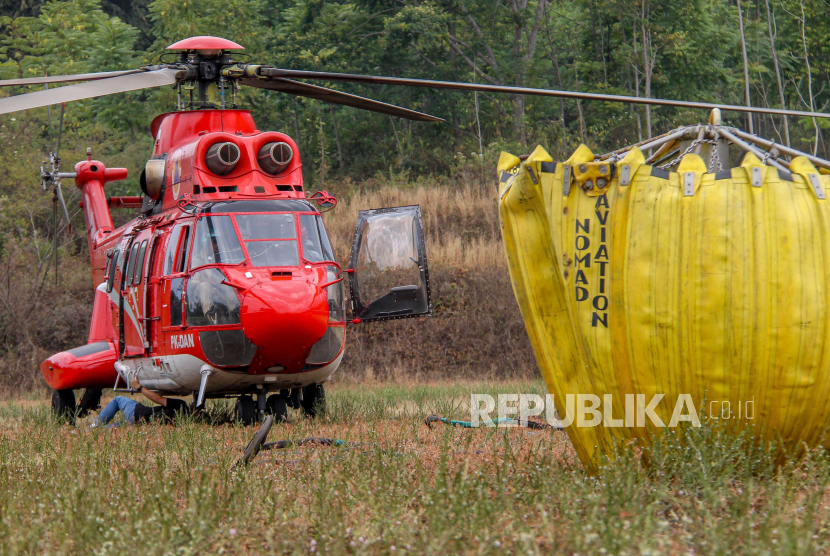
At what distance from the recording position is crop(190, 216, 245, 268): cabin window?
361 inches

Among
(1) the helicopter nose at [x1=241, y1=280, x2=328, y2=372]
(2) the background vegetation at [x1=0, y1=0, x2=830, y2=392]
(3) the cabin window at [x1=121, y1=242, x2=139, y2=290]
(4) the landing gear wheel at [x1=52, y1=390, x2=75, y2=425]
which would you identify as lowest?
(4) the landing gear wheel at [x1=52, y1=390, x2=75, y2=425]

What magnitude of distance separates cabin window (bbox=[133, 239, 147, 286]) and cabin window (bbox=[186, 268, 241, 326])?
1.28 meters

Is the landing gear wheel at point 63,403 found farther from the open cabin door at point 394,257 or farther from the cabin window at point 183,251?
the open cabin door at point 394,257

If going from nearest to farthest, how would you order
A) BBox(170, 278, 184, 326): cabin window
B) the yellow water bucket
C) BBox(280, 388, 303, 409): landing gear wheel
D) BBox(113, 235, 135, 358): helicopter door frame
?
the yellow water bucket
BBox(170, 278, 184, 326): cabin window
BBox(280, 388, 303, 409): landing gear wheel
BBox(113, 235, 135, 358): helicopter door frame

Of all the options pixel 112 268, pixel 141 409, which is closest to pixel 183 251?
pixel 141 409

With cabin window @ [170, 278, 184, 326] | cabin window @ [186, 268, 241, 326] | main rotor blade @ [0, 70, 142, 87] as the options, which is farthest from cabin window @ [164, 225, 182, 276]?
main rotor blade @ [0, 70, 142, 87]

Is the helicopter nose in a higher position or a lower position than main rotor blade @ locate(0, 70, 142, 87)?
lower

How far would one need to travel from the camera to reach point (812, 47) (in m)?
30.3

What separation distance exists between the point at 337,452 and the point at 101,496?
1.72 meters

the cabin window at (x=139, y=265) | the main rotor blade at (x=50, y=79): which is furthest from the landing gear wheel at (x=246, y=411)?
the main rotor blade at (x=50, y=79)

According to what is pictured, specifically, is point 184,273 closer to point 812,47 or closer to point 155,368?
point 155,368

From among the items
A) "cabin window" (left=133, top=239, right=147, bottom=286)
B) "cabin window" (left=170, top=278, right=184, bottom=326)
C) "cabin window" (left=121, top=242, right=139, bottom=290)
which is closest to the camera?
"cabin window" (left=170, top=278, right=184, bottom=326)

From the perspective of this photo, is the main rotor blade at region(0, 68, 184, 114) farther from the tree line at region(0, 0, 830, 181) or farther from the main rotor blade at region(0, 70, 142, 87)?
the tree line at region(0, 0, 830, 181)

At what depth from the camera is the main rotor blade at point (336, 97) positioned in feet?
31.1
